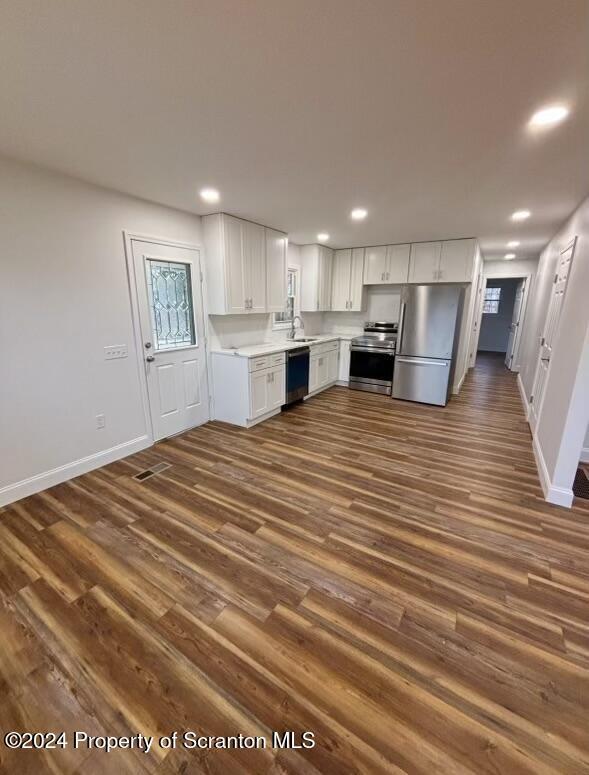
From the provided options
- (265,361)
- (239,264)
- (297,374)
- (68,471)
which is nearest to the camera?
(68,471)

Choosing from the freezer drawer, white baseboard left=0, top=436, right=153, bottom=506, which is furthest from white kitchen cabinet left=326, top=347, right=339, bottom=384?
white baseboard left=0, top=436, right=153, bottom=506

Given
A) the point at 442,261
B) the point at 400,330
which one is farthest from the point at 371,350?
the point at 442,261

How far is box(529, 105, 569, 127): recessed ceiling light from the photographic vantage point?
1625mm

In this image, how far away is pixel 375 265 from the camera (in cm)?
550

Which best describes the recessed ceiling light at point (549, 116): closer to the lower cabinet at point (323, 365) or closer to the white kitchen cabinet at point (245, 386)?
the white kitchen cabinet at point (245, 386)

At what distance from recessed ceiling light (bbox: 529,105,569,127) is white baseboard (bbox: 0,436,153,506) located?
Answer: 3958 millimetres

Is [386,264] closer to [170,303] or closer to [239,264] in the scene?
[239,264]

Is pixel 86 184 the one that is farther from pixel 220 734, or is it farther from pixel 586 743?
pixel 586 743

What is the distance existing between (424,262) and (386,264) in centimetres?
61

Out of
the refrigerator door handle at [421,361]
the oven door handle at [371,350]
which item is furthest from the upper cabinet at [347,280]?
the refrigerator door handle at [421,361]

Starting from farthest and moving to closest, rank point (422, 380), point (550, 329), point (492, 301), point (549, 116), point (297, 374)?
point (492, 301) < point (422, 380) < point (297, 374) < point (550, 329) < point (549, 116)

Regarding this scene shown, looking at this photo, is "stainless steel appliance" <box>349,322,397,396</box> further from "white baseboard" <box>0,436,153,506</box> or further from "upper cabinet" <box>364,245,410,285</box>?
"white baseboard" <box>0,436,153,506</box>

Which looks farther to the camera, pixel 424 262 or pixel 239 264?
pixel 424 262

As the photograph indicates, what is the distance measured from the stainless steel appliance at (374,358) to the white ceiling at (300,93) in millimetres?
2786
